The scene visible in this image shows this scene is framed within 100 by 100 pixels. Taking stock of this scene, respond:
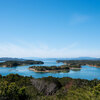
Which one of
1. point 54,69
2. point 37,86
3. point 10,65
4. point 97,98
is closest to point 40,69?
point 54,69

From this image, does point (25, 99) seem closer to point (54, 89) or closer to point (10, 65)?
point (54, 89)

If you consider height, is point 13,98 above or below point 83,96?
below

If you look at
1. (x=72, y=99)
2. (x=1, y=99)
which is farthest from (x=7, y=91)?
(x=72, y=99)

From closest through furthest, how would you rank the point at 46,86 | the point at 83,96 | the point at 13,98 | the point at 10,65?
1. the point at 83,96
2. the point at 13,98
3. the point at 46,86
4. the point at 10,65

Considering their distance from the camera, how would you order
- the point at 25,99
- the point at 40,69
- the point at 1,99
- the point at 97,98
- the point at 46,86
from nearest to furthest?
the point at 97,98, the point at 1,99, the point at 25,99, the point at 46,86, the point at 40,69

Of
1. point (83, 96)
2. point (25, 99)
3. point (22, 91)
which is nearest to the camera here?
point (83, 96)

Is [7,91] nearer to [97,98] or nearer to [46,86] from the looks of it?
[97,98]

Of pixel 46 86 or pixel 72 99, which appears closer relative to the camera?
pixel 72 99

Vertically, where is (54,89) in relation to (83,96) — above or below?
below

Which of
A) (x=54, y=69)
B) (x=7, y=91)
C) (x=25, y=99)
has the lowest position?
(x=54, y=69)
